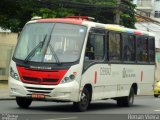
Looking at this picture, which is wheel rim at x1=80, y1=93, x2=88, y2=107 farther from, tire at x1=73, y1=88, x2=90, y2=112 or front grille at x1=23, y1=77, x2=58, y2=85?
front grille at x1=23, y1=77, x2=58, y2=85

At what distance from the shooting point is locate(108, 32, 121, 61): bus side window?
65.3 feet

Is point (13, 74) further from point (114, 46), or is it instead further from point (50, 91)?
point (114, 46)

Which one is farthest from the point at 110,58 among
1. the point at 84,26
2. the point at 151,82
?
the point at 151,82

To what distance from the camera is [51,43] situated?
17.7 m

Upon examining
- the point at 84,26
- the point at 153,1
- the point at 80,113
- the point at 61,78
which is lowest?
the point at 80,113

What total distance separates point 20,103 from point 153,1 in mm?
79363

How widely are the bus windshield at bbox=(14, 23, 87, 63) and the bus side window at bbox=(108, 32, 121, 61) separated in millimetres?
2130

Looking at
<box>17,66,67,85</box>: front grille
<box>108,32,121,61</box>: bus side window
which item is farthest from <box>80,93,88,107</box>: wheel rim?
<box>108,32,121,61</box>: bus side window

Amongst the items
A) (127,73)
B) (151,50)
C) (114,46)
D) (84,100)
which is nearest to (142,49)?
(151,50)

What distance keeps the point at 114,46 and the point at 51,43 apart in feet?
10.8

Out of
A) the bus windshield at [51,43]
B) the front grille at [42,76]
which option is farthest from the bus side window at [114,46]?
the front grille at [42,76]

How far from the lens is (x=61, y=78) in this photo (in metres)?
17.0

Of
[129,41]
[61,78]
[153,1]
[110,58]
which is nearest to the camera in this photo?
[61,78]

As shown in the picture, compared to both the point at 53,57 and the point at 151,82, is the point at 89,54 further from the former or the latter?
the point at 151,82
